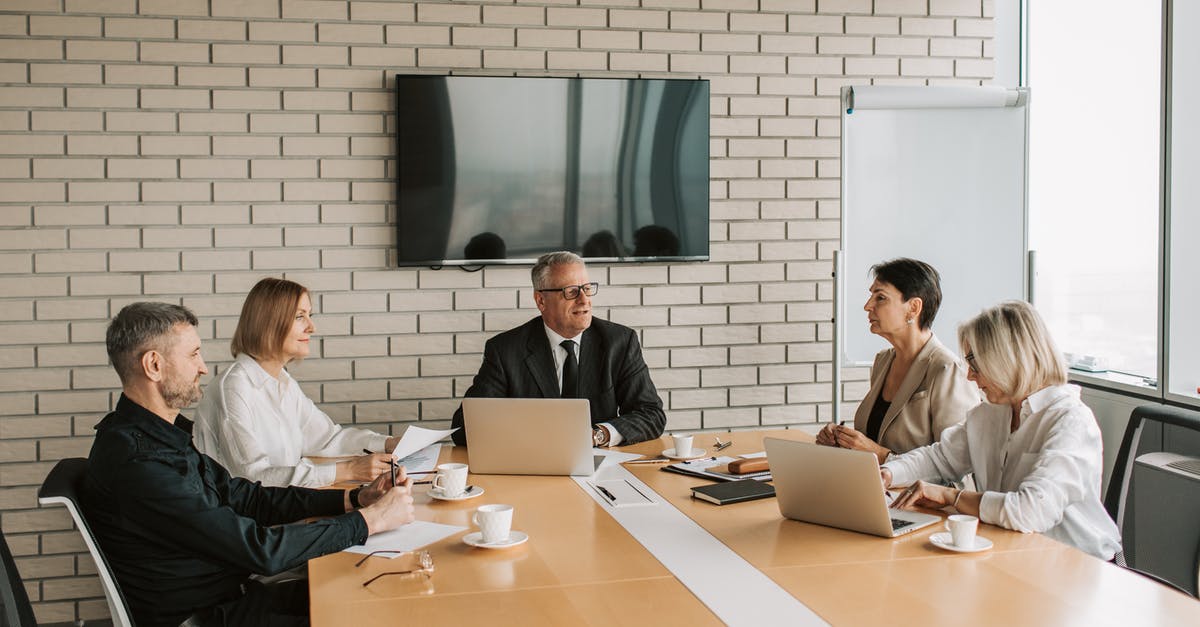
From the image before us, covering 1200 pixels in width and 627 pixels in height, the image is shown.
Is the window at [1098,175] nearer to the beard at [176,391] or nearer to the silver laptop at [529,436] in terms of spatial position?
the silver laptop at [529,436]

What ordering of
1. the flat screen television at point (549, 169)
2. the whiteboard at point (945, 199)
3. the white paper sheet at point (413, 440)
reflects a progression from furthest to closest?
the whiteboard at point (945, 199)
the flat screen television at point (549, 169)
the white paper sheet at point (413, 440)

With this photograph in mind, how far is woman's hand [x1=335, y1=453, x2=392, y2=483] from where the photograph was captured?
9.60ft

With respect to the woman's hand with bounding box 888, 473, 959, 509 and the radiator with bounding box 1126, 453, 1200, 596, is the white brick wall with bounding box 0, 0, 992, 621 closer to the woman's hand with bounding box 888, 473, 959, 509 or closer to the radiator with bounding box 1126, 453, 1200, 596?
the radiator with bounding box 1126, 453, 1200, 596

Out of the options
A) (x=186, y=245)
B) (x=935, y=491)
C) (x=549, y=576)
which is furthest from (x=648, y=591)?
(x=186, y=245)

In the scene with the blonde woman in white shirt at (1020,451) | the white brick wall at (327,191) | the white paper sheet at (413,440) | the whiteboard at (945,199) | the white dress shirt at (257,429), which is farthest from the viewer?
the whiteboard at (945,199)

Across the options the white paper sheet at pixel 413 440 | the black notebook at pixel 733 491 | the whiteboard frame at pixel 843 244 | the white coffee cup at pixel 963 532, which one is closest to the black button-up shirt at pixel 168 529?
the white paper sheet at pixel 413 440

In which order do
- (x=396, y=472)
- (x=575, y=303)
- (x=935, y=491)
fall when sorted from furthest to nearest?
(x=575, y=303), (x=396, y=472), (x=935, y=491)

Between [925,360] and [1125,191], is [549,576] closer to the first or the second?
[925,360]

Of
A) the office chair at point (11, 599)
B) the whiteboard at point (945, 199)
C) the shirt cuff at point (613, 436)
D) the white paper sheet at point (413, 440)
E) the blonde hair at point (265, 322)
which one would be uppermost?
the whiteboard at point (945, 199)

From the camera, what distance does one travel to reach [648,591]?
1.89m

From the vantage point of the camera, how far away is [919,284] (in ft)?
11.3

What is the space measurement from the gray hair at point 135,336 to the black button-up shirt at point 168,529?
86 mm

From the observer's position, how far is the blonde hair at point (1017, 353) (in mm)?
2604

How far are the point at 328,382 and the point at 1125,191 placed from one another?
3370 millimetres
